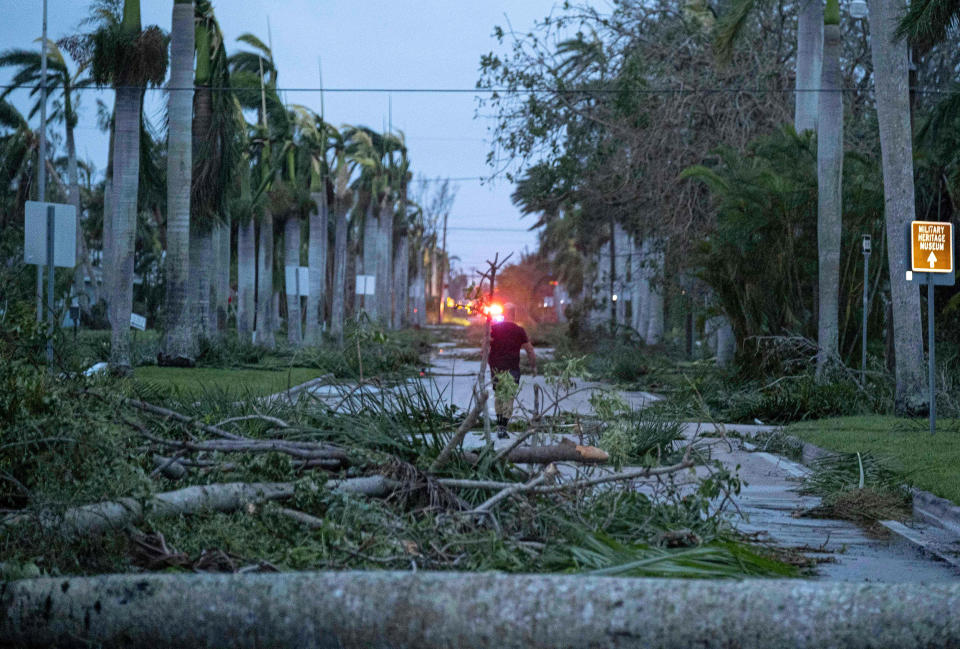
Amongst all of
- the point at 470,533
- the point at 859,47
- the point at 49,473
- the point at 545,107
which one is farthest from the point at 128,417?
the point at 859,47

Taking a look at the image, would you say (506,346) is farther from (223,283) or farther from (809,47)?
(223,283)

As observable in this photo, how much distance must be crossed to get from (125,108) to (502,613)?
70.5 ft

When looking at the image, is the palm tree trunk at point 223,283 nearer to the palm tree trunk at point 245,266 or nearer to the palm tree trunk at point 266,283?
the palm tree trunk at point 245,266

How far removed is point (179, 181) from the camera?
25.3 m

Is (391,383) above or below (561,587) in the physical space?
above

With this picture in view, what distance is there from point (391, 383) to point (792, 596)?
4.52 meters

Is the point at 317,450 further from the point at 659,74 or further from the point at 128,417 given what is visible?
the point at 659,74

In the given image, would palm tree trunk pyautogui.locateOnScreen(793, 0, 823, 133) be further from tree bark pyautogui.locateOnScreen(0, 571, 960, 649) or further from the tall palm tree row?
tree bark pyautogui.locateOnScreen(0, 571, 960, 649)

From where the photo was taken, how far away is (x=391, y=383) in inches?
347

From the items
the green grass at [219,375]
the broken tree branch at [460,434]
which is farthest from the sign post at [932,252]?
the green grass at [219,375]

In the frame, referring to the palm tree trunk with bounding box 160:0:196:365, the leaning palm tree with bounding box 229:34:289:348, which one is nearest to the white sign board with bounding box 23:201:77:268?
the palm tree trunk with bounding box 160:0:196:365

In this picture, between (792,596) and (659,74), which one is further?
(659,74)

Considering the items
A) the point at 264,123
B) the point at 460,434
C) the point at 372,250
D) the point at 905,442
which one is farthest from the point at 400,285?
the point at 460,434

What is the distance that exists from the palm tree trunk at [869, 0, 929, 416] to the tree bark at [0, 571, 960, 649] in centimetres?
1302
